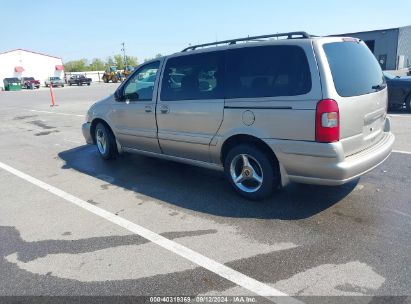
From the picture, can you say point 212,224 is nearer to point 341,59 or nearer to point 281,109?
point 281,109

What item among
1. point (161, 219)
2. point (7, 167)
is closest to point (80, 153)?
point (7, 167)

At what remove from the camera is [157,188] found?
16.3 feet

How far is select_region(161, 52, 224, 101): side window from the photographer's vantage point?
172 inches

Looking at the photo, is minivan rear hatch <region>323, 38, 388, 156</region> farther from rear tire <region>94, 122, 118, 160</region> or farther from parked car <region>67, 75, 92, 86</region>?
parked car <region>67, 75, 92, 86</region>

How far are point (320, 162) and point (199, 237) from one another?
4.84 feet

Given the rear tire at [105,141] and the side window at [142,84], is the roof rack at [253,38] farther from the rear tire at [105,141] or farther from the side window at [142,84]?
the rear tire at [105,141]

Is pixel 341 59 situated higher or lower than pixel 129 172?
higher

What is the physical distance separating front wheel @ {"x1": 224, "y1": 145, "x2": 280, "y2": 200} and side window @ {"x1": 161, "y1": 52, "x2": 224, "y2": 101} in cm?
78

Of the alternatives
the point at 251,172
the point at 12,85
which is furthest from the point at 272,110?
the point at 12,85

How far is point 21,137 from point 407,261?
9910mm

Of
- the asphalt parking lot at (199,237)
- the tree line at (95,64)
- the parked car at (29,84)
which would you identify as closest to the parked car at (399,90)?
the asphalt parking lot at (199,237)

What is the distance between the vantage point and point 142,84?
547cm

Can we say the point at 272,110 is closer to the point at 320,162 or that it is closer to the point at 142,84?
the point at 320,162

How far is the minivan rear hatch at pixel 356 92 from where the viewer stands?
3.55 metres
